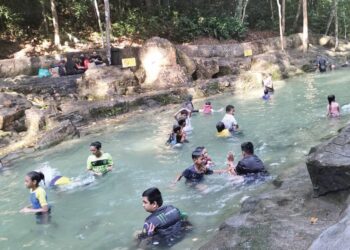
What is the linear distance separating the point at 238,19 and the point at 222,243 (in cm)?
3004

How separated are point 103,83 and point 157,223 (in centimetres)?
1422

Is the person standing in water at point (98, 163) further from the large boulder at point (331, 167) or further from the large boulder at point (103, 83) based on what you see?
the large boulder at point (103, 83)

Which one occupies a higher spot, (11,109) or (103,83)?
(103,83)

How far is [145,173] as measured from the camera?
9859 mm

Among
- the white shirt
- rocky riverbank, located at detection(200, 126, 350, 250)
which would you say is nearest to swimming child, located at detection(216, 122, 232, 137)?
the white shirt

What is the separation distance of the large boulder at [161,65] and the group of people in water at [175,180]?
26.3ft

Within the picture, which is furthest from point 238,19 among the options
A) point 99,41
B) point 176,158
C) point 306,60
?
point 176,158

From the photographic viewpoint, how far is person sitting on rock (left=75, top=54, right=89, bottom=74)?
21938 mm

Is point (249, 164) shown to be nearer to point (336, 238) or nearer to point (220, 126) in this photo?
point (220, 126)

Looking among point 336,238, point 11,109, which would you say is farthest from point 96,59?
point 336,238

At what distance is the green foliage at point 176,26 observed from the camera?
2891 centimetres

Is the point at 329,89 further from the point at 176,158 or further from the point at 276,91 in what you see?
the point at 176,158

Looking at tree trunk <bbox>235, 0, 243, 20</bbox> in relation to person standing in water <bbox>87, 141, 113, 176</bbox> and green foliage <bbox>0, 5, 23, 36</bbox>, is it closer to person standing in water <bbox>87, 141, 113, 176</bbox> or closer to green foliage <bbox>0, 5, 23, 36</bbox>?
green foliage <bbox>0, 5, 23, 36</bbox>

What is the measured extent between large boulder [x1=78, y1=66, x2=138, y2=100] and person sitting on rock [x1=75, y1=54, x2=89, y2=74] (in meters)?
2.05
